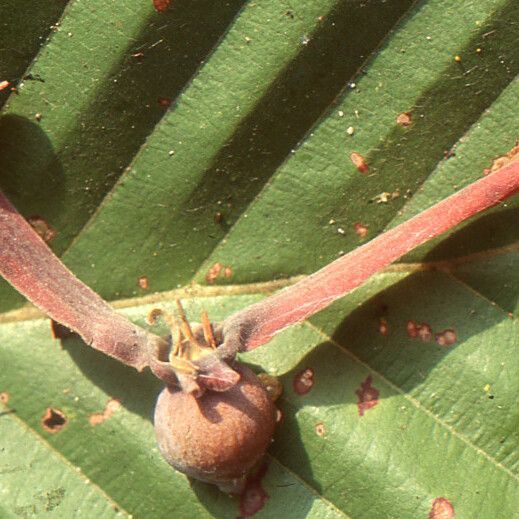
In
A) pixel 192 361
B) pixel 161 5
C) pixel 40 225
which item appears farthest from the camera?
pixel 40 225

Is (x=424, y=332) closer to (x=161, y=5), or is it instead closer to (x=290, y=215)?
(x=290, y=215)

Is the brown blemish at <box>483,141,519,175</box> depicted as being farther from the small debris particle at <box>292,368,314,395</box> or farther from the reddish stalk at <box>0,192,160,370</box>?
the reddish stalk at <box>0,192,160,370</box>

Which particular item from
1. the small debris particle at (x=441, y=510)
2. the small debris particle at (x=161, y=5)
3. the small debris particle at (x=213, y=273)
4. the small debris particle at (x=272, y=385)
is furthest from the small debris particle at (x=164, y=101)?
the small debris particle at (x=441, y=510)

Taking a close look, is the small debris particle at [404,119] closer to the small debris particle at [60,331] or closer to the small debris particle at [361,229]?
the small debris particle at [361,229]

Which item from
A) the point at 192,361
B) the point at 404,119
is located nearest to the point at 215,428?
the point at 192,361

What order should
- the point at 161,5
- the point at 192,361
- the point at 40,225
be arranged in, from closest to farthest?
the point at 192,361 < the point at 161,5 < the point at 40,225
